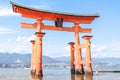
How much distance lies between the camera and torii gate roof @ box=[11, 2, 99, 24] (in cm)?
2498

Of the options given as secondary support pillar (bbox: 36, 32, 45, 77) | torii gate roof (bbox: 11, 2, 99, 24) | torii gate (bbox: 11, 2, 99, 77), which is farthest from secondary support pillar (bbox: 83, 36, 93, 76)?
secondary support pillar (bbox: 36, 32, 45, 77)

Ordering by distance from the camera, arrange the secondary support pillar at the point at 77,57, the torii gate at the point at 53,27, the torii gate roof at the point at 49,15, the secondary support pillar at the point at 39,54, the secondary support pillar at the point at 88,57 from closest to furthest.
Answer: the secondary support pillar at the point at 39,54 < the torii gate at the point at 53,27 < the torii gate roof at the point at 49,15 < the secondary support pillar at the point at 88,57 < the secondary support pillar at the point at 77,57

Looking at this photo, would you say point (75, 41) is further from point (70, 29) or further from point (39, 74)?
point (39, 74)

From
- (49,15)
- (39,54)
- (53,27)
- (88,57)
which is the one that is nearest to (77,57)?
(88,57)

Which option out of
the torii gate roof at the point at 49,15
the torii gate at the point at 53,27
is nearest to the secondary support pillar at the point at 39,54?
the torii gate at the point at 53,27

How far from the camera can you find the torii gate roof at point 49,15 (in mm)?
24980

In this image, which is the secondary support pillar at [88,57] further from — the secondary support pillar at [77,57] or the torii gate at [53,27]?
the secondary support pillar at [77,57]

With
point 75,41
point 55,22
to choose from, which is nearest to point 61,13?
point 55,22

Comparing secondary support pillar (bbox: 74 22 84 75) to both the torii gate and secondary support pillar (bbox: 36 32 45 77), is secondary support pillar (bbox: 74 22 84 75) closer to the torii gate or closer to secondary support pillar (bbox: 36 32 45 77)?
the torii gate

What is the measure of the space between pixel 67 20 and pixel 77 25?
1194 millimetres

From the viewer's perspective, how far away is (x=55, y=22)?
88.9 feet

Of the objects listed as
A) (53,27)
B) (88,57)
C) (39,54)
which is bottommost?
(88,57)

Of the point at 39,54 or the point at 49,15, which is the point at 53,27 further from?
the point at 39,54

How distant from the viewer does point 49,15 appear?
26.2 m
